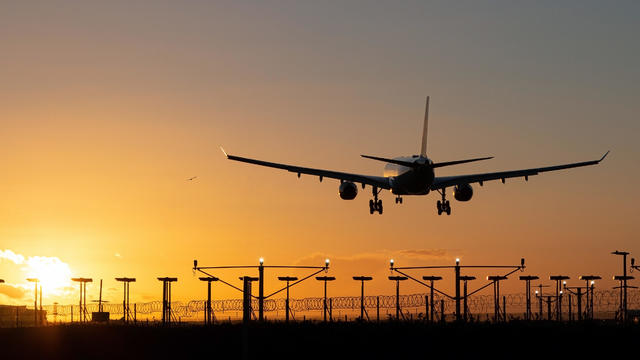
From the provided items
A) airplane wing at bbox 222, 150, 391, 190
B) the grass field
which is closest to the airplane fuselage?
airplane wing at bbox 222, 150, 391, 190

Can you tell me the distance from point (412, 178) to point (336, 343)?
2115cm

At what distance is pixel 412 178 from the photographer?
10244 centimetres

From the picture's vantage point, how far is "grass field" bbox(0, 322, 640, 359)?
105 metres

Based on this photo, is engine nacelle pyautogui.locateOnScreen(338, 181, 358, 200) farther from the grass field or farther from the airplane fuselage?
the grass field

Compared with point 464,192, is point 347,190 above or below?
above

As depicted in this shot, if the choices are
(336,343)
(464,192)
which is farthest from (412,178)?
(336,343)

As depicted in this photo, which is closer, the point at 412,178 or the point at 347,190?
the point at 412,178

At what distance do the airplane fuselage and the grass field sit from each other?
16.3 metres

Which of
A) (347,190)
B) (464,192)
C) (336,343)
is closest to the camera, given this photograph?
(336,343)

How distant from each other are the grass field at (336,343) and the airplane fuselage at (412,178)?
53.5ft

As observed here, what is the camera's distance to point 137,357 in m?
114

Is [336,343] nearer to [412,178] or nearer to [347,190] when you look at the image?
[347,190]

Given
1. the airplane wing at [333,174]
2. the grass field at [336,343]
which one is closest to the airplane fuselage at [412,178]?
the airplane wing at [333,174]

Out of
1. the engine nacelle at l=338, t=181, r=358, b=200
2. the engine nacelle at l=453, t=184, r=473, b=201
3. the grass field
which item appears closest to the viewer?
the grass field
